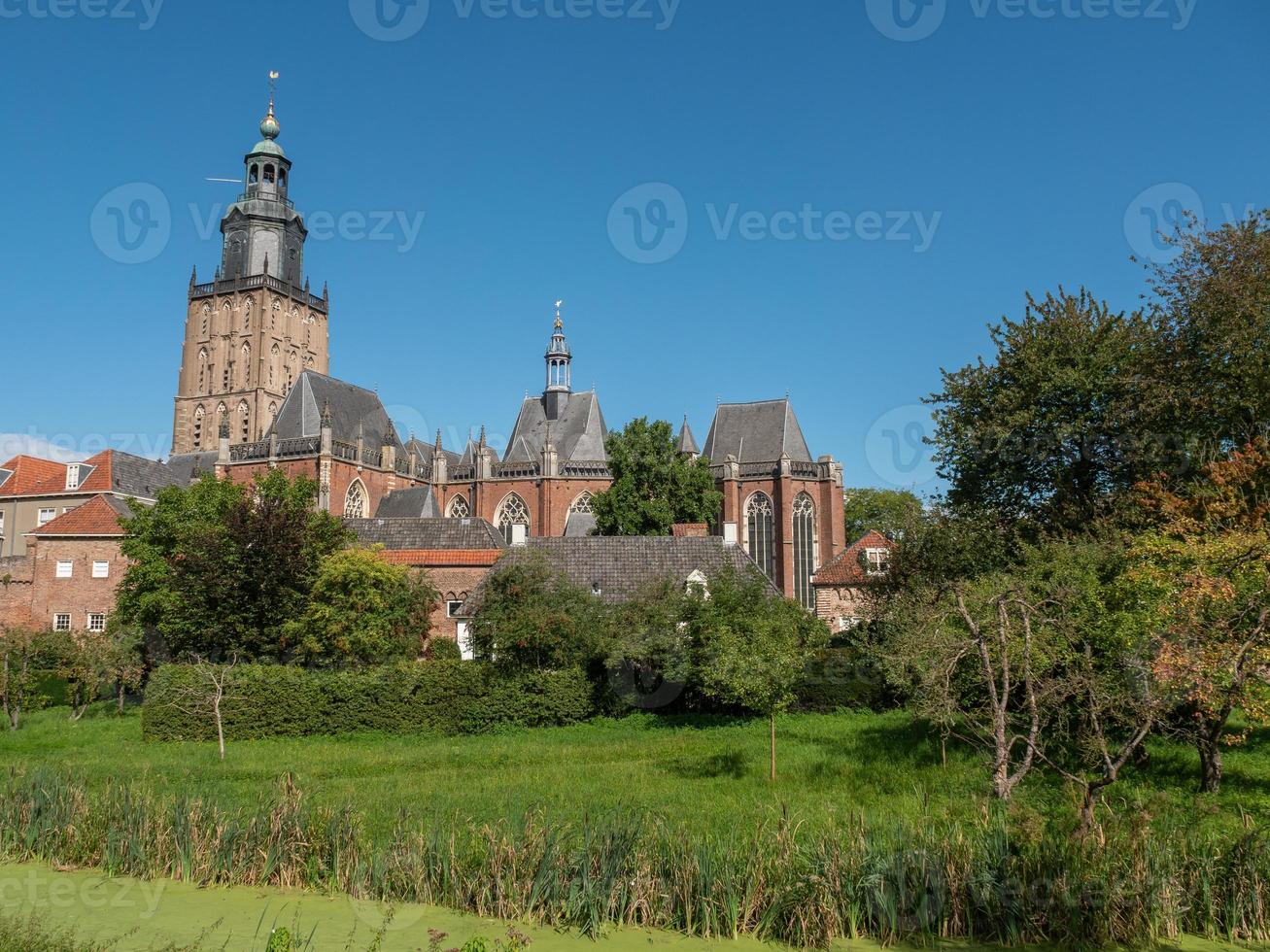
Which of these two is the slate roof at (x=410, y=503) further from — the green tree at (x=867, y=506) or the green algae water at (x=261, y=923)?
the green algae water at (x=261, y=923)

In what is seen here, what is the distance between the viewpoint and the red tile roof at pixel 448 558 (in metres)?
33.0

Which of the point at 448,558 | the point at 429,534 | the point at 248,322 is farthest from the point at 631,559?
the point at 248,322

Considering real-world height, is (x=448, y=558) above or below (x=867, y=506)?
below

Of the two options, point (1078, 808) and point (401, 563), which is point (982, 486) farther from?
point (401, 563)

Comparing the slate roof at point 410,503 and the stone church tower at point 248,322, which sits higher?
the stone church tower at point 248,322

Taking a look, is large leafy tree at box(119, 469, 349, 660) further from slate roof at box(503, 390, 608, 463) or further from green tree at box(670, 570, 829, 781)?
slate roof at box(503, 390, 608, 463)

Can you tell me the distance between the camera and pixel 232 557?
27.3 meters

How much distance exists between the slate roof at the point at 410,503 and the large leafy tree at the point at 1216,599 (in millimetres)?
38288

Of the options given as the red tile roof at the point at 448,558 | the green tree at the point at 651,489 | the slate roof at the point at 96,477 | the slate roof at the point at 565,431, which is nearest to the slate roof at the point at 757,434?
the slate roof at the point at 565,431

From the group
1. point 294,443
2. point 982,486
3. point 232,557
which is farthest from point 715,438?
point 232,557

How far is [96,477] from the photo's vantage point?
161 feet

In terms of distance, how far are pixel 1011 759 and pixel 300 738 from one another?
1591cm

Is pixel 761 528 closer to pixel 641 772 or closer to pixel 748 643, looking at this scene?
pixel 748 643

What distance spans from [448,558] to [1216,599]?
24.8 meters
